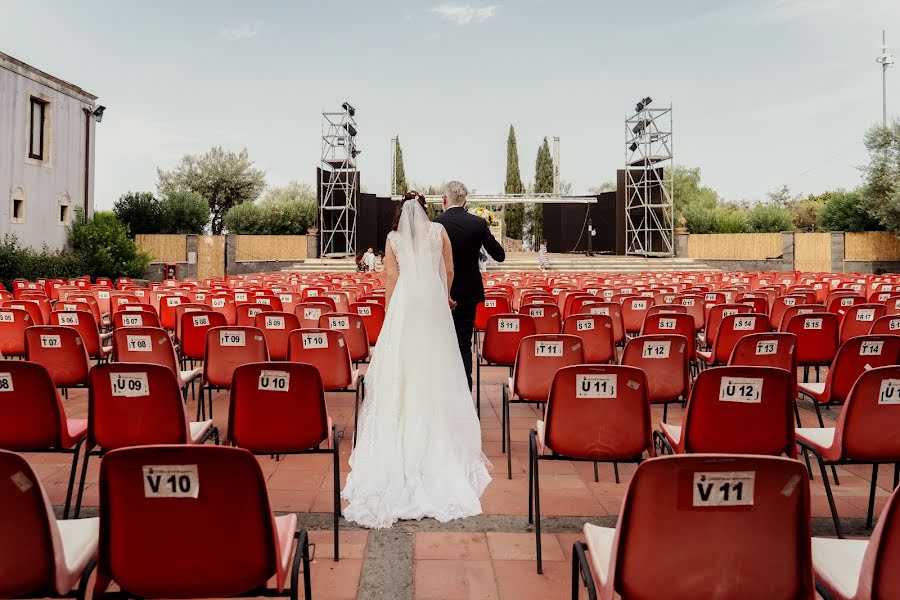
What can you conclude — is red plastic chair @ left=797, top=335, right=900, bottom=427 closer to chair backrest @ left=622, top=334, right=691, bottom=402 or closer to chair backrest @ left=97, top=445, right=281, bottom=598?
chair backrest @ left=622, top=334, right=691, bottom=402

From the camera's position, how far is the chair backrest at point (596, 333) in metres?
4.93

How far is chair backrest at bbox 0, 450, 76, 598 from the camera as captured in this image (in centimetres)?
→ 149

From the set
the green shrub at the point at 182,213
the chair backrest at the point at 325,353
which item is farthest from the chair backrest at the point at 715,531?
the green shrub at the point at 182,213

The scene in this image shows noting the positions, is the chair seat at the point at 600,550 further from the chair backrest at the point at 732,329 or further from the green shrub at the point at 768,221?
the green shrub at the point at 768,221

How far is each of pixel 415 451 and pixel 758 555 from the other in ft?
6.79

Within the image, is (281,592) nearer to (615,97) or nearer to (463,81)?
(615,97)

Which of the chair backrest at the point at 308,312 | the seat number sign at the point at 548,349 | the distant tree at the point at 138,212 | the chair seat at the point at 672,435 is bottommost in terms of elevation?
the chair seat at the point at 672,435

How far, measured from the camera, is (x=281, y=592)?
1663mm

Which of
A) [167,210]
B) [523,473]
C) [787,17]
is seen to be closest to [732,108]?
[787,17]

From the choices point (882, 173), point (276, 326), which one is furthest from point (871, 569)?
A: point (882, 173)

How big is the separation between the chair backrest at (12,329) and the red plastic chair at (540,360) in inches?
178

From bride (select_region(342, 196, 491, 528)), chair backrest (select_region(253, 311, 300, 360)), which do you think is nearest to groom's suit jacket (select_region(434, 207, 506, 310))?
bride (select_region(342, 196, 491, 528))

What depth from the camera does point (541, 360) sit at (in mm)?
3693

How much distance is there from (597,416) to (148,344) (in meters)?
2.84
